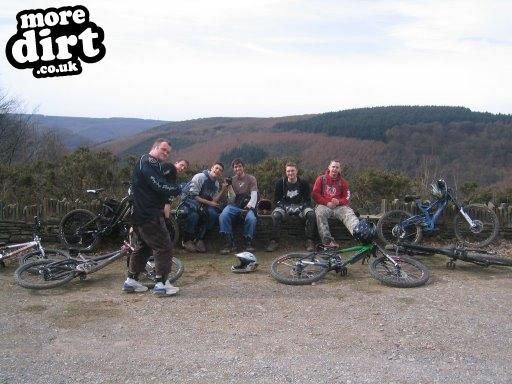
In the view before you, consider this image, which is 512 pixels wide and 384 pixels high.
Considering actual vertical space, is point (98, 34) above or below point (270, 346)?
above

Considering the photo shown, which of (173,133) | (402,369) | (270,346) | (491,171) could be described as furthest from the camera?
(173,133)

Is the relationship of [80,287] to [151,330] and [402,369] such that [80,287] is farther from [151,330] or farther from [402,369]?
[402,369]

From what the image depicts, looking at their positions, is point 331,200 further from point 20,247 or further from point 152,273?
point 20,247

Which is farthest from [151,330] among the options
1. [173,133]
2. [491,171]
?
[173,133]

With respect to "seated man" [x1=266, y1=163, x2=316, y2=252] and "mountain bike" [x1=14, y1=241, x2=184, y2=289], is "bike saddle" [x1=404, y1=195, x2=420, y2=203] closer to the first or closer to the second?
"seated man" [x1=266, y1=163, x2=316, y2=252]

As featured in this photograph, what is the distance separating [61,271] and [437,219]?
5299 mm

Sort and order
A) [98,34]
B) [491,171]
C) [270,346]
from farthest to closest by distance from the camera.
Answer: [491,171]
[98,34]
[270,346]

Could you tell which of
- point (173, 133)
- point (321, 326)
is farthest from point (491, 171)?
point (173, 133)

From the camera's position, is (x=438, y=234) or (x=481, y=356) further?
(x=438, y=234)

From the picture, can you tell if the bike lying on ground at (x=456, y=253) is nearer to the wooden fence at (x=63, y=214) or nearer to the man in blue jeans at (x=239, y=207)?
the wooden fence at (x=63, y=214)

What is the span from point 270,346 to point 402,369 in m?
1.05

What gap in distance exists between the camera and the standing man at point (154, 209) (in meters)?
5.45

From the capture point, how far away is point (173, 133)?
87.1 metres

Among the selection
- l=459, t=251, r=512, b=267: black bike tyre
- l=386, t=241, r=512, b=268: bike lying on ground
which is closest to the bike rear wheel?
l=386, t=241, r=512, b=268: bike lying on ground
